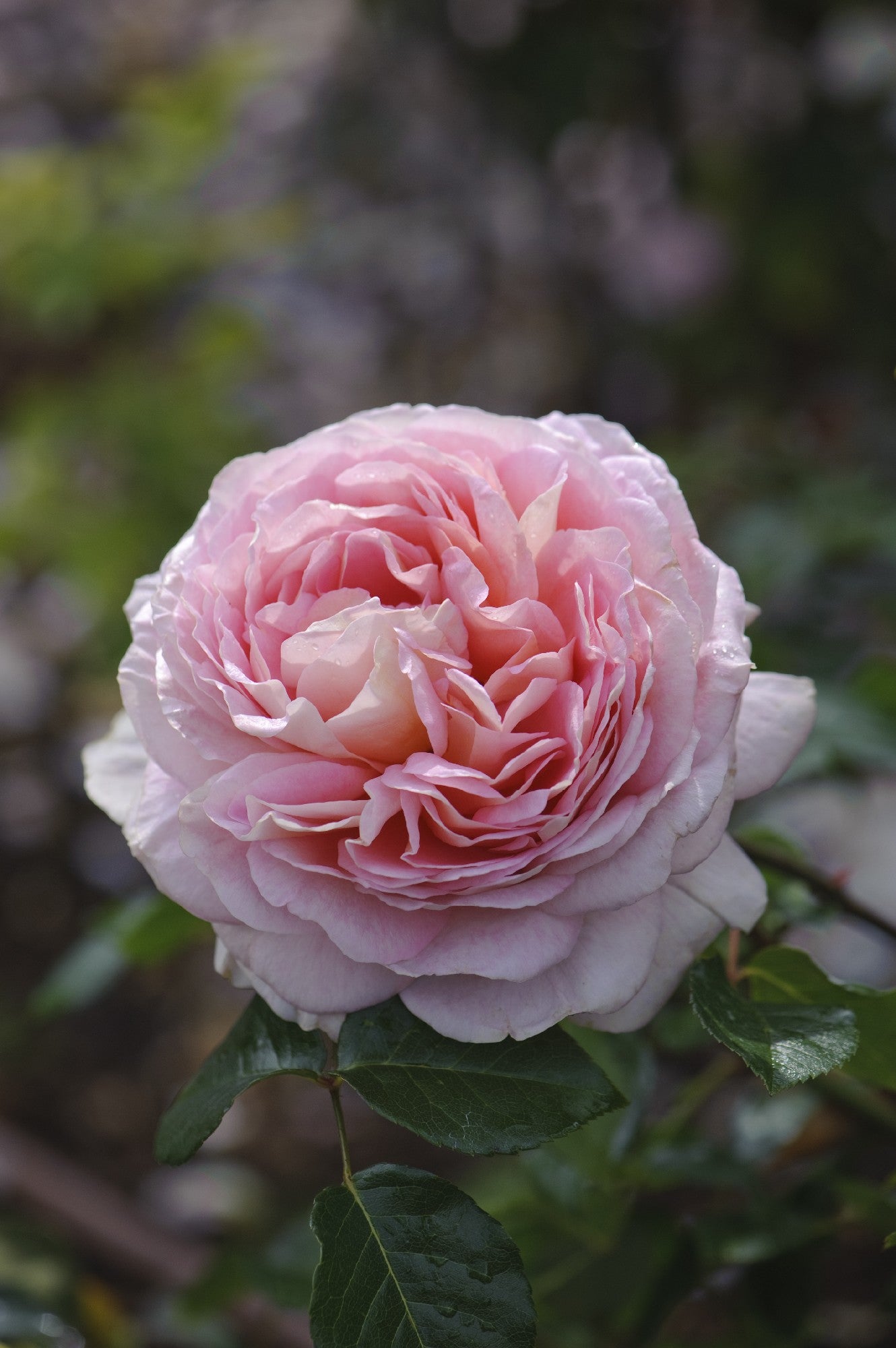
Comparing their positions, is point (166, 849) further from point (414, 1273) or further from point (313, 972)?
point (414, 1273)

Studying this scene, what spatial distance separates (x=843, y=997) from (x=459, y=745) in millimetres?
222

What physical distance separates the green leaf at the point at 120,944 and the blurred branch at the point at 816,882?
0.32 m

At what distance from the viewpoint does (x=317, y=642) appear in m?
0.46

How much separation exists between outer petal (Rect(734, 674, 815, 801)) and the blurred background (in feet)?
0.54

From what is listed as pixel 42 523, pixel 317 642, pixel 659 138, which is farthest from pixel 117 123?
pixel 317 642

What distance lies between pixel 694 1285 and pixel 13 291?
59.7 inches

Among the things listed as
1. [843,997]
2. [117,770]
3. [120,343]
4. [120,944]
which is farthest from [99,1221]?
[120,343]

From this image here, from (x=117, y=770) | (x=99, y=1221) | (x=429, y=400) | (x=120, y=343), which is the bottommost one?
(x=99, y=1221)

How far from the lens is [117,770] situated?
1.84 ft

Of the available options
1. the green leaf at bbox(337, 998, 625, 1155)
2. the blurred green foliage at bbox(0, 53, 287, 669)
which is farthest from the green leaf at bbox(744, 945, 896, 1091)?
the blurred green foliage at bbox(0, 53, 287, 669)

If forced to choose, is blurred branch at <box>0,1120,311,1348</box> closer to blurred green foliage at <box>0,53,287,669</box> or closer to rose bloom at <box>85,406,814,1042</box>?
blurred green foliage at <box>0,53,287,669</box>

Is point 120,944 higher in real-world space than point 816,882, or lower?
lower

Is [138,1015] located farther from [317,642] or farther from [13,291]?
[317,642]

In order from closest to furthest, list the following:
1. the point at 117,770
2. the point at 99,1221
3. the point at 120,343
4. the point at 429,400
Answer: the point at 117,770 → the point at 99,1221 → the point at 120,343 → the point at 429,400
